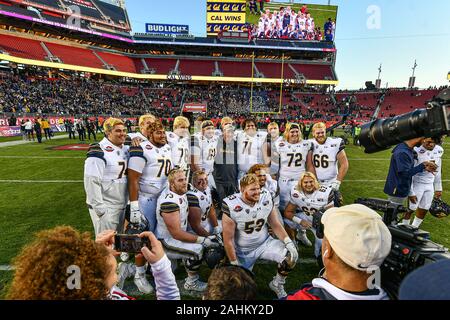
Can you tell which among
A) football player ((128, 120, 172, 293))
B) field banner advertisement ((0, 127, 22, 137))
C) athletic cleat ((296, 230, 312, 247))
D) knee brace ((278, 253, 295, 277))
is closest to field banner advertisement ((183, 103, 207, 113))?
field banner advertisement ((0, 127, 22, 137))

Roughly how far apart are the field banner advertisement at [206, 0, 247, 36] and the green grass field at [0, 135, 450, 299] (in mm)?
40558

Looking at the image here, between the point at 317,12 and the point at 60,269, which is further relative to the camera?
the point at 317,12

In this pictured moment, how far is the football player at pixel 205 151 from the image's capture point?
5.13 meters

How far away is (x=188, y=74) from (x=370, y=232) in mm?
45663

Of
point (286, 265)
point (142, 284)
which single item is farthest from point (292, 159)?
point (142, 284)

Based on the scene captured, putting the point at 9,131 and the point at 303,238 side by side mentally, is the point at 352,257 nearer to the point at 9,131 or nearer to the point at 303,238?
the point at 303,238

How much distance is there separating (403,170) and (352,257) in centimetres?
337

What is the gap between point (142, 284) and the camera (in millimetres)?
3150

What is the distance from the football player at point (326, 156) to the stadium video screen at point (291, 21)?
46242mm

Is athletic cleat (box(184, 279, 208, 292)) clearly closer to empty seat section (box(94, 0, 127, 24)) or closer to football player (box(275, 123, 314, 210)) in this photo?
football player (box(275, 123, 314, 210))

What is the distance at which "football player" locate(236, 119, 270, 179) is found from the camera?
5.32 metres
